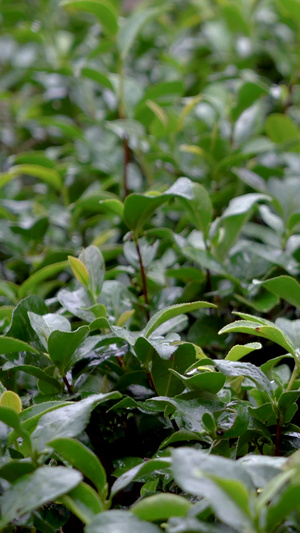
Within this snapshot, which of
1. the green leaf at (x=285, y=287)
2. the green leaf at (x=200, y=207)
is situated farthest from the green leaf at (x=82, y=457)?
the green leaf at (x=200, y=207)

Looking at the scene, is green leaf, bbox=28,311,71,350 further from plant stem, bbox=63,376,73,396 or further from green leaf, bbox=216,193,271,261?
green leaf, bbox=216,193,271,261

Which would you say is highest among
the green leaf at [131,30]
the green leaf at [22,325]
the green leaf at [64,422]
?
the green leaf at [131,30]

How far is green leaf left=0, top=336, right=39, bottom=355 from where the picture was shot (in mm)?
712

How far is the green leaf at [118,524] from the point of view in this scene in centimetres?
50

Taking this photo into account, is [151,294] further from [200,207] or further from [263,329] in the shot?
[263,329]

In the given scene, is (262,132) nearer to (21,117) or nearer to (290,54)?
(290,54)

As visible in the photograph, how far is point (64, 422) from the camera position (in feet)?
1.96

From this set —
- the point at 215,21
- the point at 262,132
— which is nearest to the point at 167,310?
the point at 262,132

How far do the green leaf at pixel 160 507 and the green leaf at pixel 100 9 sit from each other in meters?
0.92

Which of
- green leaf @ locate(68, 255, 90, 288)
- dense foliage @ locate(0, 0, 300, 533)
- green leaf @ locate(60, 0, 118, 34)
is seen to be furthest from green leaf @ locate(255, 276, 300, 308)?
green leaf @ locate(60, 0, 118, 34)

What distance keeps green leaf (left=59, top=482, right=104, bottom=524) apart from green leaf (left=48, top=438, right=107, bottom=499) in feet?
0.09

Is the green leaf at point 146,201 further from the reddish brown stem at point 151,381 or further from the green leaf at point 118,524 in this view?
the green leaf at point 118,524

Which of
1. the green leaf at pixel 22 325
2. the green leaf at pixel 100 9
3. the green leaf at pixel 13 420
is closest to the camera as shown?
the green leaf at pixel 13 420

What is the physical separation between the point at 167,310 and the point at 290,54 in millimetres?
1173
